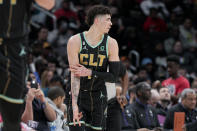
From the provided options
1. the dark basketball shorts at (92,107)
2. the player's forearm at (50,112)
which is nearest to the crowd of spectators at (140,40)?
the player's forearm at (50,112)

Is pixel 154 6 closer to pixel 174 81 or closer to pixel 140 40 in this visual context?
pixel 140 40

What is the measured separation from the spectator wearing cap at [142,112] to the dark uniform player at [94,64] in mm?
3406

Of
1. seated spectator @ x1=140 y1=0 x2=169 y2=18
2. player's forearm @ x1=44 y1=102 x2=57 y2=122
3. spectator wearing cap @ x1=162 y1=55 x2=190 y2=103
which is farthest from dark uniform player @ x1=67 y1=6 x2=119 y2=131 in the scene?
seated spectator @ x1=140 y1=0 x2=169 y2=18

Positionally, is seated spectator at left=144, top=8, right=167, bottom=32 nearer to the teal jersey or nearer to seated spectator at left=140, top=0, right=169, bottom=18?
seated spectator at left=140, top=0, right=169, bottom=18

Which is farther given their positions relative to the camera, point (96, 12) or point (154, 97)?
point (154, 97)

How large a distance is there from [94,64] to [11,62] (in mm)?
1903

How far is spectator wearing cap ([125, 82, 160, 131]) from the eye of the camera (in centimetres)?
921

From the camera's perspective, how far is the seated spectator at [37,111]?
22.9ft

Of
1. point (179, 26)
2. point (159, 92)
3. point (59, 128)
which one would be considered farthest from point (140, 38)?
point (59, 128)

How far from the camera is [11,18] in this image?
4039 millimetres

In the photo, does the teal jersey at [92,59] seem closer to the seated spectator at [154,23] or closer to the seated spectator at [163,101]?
the seated spectator at [163,101]

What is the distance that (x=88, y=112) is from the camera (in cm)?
582

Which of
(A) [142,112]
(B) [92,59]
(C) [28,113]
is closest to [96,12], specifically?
(B) [92,59]

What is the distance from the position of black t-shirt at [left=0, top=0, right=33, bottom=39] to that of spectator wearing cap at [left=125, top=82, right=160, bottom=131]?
211 inches
